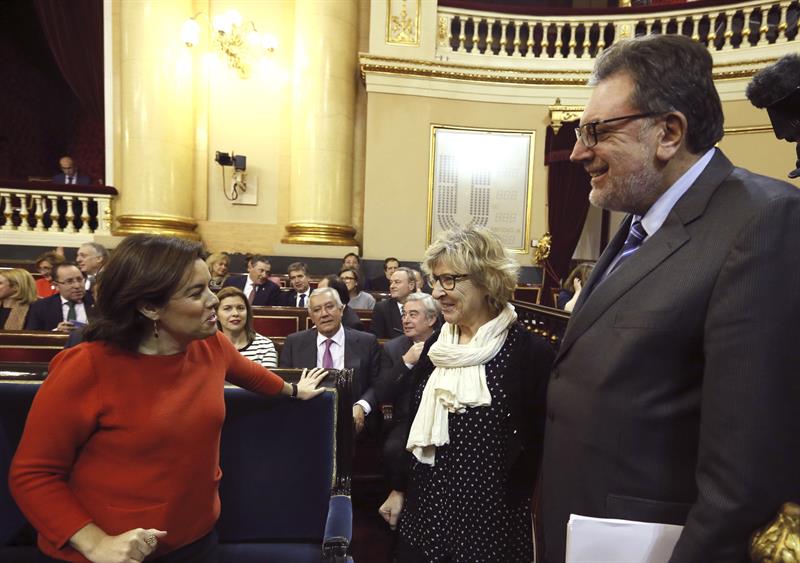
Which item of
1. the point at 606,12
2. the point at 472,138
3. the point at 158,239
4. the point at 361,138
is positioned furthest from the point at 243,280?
the point at 606,12

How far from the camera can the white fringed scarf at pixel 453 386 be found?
141 cm

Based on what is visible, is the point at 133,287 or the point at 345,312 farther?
the point at 345,312

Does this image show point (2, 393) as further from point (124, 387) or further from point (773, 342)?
point (773, 342)

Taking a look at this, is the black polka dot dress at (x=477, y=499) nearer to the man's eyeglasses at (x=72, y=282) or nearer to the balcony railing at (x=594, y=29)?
the man's eyeglasses at (x=72, y=282)

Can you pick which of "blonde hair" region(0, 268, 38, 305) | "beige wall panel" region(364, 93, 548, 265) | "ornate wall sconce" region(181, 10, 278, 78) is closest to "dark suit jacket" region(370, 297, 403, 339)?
"blonde hair" region(0, 268, 38, 305)

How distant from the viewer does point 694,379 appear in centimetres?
82

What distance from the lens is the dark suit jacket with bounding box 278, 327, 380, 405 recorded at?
9.99 ft

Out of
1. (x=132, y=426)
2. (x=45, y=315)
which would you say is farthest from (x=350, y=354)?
(x=45, y=315)

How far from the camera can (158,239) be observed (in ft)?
4.22

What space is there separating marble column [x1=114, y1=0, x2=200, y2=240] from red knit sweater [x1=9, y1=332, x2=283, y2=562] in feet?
19.3

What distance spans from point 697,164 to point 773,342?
35cm

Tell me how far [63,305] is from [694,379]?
4129 millimetres

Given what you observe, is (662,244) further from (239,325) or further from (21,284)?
(21,284)

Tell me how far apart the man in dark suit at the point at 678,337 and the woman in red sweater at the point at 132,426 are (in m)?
0.84
